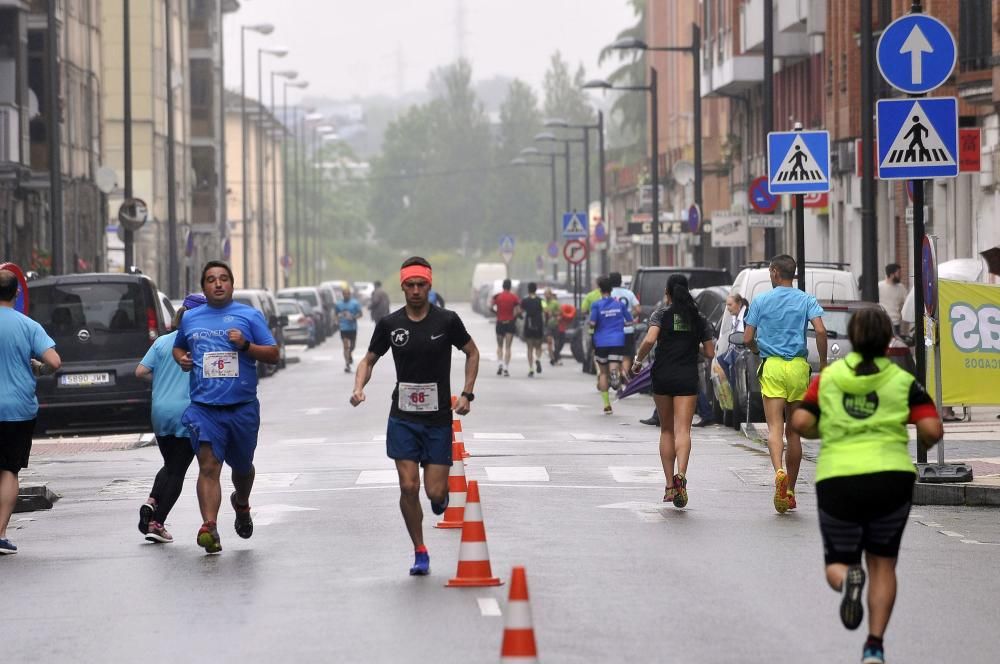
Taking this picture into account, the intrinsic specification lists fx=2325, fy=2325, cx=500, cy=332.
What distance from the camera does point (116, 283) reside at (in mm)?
26359

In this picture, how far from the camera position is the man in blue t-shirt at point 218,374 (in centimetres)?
1394

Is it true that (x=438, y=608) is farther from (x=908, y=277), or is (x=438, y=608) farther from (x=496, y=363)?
(x=496, y=363)

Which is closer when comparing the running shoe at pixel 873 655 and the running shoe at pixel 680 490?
the running shoe at pixel 873 655

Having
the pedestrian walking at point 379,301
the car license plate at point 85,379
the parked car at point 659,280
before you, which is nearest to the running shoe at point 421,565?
the car license plate at point 85,379

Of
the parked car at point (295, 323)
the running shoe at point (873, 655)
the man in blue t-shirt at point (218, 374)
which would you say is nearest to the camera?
the running shoe at point (873, 655)

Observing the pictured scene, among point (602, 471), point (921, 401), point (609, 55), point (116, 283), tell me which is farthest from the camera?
point (609, 55)

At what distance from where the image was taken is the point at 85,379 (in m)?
26.2

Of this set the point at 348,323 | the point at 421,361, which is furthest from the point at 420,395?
the point at 348,323

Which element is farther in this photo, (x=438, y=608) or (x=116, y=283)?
(x=116, y=283)

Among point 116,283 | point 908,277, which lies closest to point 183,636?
point 116,283

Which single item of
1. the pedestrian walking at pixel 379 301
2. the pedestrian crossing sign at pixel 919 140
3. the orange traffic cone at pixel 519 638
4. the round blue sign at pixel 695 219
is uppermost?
the round blue sign at pixel 695 219

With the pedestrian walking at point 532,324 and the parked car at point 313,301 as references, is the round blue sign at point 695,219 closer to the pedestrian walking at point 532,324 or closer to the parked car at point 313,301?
the pedestrian walking at point 532,324

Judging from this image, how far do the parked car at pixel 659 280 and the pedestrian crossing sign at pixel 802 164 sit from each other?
12.9 meters

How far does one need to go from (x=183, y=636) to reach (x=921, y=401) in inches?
138
